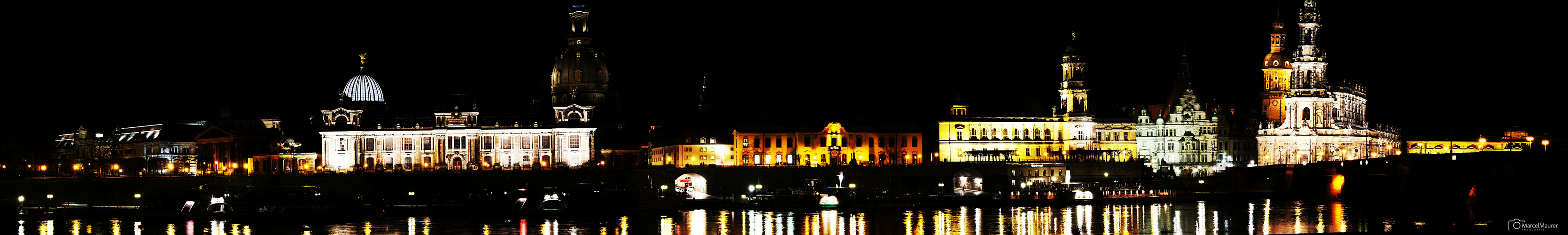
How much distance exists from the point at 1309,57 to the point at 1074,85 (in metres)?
19.0

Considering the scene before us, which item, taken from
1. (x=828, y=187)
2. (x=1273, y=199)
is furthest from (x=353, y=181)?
(x=1273, y=199)

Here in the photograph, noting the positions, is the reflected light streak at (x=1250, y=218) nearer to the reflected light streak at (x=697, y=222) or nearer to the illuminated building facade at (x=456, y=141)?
the reflected light streak at (x=697, y=222)

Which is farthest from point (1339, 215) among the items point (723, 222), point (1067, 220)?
point (723, 222)

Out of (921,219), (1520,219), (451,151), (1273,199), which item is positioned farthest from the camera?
(451,151)

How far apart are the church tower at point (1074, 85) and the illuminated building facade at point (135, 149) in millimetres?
67258

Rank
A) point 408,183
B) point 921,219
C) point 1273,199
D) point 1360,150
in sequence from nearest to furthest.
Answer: point 921,219 < point 1273,199 < point 408,183 < point 1360,150

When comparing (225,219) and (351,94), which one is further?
(351,94)

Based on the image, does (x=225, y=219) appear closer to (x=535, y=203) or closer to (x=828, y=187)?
(x=535, y=203)

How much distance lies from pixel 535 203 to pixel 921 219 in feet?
75.1

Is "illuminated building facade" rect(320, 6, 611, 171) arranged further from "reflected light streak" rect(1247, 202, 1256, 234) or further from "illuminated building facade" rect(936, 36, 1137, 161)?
"reflected light streak" rect(1247, 202, 1256, 234)

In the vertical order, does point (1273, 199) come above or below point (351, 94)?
below

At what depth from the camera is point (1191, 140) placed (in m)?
128

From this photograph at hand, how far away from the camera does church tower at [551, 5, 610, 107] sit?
135125 mm

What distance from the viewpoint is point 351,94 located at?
442 feet
